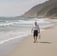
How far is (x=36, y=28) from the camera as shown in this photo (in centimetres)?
1303

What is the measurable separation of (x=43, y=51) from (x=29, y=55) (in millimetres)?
1052

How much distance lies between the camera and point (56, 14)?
139 meters

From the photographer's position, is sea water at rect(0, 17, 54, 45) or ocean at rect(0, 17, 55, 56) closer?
ocean at rect(0, 17, 55, 56)

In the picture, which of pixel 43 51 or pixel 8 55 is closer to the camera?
pixel 8 55

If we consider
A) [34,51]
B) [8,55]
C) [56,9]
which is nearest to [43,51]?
[34,51]

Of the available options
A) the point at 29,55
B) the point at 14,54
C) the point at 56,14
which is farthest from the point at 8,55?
the point at 56,14

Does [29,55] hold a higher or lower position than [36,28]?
lower

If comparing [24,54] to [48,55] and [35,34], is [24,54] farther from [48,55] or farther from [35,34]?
[35,34]

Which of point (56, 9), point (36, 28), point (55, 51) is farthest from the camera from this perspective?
point (56, 9)

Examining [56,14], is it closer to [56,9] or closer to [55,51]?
[56,9]

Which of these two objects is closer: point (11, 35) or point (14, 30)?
point (11, 35)

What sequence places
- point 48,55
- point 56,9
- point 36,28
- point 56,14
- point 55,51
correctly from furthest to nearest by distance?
1. point 56,9
2. point 56,14
3. point 36,28
4. point 55,51
5. point 48,55

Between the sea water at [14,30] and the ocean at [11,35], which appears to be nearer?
the ocean at [11,35]

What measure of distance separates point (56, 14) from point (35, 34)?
418ft
